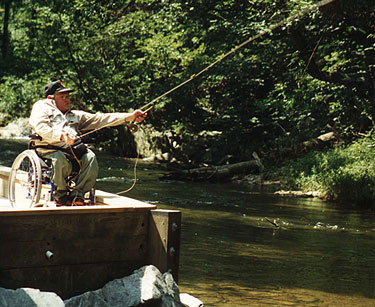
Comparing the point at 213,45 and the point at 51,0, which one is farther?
the point at 51,0

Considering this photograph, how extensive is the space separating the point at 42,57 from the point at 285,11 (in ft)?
44.4

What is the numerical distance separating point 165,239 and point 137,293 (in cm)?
57

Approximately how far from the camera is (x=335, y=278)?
7391 millimetres

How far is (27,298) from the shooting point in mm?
4414

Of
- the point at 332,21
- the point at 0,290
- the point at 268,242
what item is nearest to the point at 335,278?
the point at 268,242

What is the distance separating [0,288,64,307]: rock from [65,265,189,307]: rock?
287 millimetres

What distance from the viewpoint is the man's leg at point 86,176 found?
617 centimetres

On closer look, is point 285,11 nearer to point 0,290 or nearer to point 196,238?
point 196,238

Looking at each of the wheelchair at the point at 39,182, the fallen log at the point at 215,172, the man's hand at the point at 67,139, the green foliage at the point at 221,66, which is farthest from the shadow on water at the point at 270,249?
the green foliage at the point at 221,66

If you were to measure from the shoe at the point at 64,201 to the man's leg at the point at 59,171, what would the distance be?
5 cm

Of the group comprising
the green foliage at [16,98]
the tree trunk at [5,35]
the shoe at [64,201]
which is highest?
the tree trunk at [5,35]

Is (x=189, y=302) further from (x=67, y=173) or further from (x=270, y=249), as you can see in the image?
(x=270, y=249)

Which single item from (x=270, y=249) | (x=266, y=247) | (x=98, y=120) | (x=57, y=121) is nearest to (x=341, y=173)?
(x=266, y=247)

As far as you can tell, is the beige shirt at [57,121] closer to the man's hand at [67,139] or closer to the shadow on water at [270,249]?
the man's hand at [67,139]
